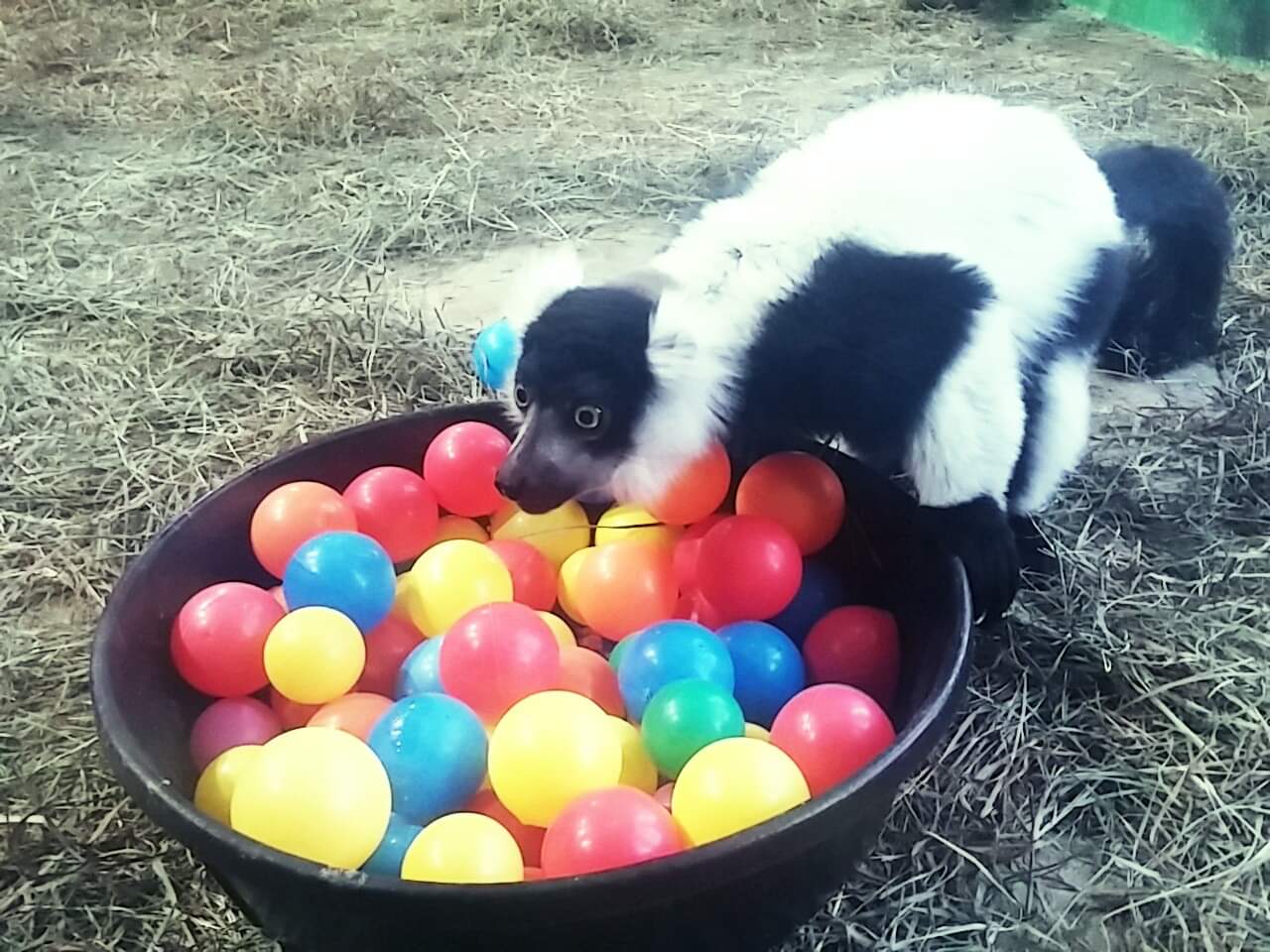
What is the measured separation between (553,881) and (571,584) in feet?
2.16

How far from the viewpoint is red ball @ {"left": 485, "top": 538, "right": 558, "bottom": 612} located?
1642 millimetres

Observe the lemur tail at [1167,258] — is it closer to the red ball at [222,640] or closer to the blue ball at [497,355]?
the blue ball at [497,355]

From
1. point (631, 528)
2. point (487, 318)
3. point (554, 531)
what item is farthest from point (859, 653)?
point (487, 318)

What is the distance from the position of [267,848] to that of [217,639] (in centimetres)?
44

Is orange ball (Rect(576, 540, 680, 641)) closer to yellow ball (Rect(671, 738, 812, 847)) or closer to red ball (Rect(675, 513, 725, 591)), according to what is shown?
red ball (Rect(675, 513, 725, 591))

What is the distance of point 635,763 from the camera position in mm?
1361

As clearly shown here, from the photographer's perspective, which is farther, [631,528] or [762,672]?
[631,528]

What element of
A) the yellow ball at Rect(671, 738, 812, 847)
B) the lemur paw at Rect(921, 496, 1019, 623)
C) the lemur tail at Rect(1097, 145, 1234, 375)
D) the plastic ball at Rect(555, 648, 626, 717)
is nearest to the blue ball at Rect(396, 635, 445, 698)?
the plastic ball at Rect(555, 648, 626, 717)

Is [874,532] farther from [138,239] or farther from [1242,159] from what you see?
[138,239]

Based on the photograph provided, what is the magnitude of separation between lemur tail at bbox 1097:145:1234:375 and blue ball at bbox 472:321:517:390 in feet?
3.35

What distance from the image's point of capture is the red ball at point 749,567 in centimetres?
149

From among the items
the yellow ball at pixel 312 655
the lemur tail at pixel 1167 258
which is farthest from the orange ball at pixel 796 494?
the lemur tail at pixel 1167 258

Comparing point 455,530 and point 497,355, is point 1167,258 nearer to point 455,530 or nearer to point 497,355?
point 497,355

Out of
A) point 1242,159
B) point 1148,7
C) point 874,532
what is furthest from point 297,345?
point 1148,7
